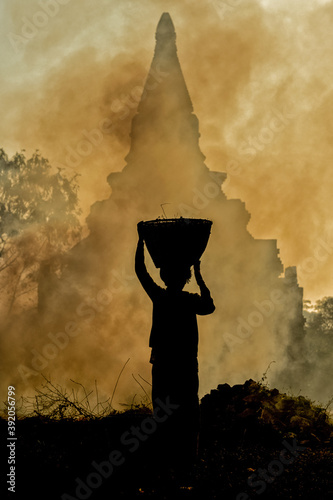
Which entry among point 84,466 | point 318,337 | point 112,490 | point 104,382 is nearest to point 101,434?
point 84,466

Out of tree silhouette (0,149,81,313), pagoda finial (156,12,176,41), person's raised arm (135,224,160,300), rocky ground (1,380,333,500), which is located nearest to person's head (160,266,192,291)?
person's raised arm (135,224,160,300)

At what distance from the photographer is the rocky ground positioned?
5.26 m

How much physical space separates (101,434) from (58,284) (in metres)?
23.5

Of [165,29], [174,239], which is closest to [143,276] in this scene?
[174,239]

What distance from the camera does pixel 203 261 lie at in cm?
3428

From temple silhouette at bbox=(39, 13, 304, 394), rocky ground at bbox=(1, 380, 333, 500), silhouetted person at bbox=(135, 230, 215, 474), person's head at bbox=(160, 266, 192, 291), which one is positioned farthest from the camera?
temple silhouette at bbox=(39, 13, 304, 394)

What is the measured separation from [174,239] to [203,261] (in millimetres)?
28759

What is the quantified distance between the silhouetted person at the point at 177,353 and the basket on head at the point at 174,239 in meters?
0.11

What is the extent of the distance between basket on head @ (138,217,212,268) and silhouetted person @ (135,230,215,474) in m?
0.11

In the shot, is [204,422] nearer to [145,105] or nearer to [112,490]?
[112,490]

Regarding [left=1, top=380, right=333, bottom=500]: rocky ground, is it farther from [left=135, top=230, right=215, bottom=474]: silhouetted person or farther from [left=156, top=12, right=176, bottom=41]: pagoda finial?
[left=156, top=12, right=176, bottom=41]: pagoda finial

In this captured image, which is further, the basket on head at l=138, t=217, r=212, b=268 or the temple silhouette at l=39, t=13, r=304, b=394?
the temple silhouette at l=39, t=13, r=304, b=394

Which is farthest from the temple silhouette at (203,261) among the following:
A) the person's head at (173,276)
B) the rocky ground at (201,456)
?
the person's head at (173,276)

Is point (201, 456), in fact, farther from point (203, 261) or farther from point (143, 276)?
point (203, 261)
